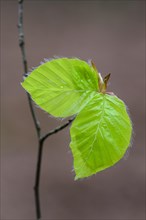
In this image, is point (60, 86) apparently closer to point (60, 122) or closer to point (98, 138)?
point (98, 138)

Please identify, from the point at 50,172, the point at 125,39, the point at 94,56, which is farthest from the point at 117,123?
the point at 125,39

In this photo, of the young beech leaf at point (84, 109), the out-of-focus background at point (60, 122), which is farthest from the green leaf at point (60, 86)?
the out-of-focus background at point (60, 122)

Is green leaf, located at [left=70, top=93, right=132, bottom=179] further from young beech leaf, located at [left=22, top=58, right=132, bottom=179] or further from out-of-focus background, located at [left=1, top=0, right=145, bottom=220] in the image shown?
out-of-focus background, located at [left=1, top=0, right=145, bottom=220]

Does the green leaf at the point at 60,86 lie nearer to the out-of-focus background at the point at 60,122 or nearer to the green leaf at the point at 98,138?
the green leaf at the point at 98,138

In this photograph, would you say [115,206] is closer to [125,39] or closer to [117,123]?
[125,39]

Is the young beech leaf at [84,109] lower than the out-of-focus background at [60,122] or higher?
higher

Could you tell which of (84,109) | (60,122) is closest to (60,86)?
(84,109)

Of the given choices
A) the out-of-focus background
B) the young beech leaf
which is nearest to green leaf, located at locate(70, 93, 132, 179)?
the young beech leaf
